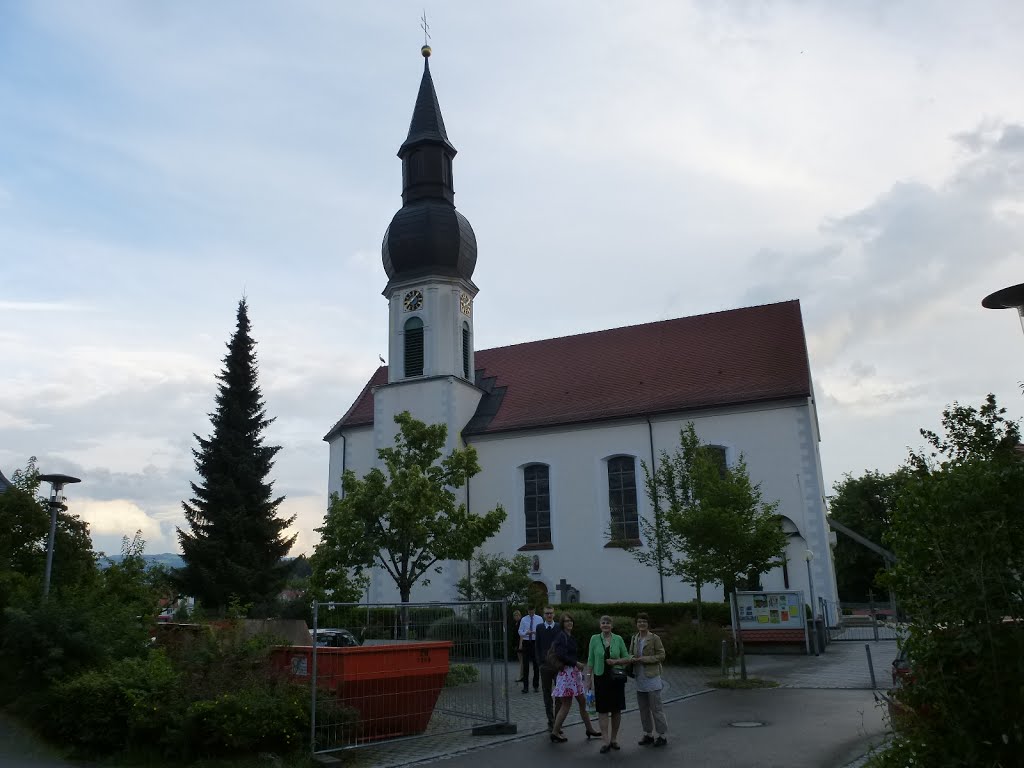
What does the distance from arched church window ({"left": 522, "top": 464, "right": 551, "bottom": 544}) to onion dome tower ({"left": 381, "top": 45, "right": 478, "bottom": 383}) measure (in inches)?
181

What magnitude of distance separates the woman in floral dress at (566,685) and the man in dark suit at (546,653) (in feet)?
0.53

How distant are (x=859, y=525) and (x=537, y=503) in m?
35.6

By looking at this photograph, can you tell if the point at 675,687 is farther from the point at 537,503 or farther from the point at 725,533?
the point at 537,503

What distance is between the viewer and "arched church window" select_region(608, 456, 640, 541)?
2736 cm

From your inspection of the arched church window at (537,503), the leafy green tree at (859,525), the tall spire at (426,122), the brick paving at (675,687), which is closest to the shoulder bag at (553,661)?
the brick paving at (675,687)

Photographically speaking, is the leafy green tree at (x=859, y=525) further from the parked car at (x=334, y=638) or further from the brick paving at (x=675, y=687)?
the parked car at (x=334, y=638)

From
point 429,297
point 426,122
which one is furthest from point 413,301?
point 426,122

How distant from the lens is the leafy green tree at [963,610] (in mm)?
4699

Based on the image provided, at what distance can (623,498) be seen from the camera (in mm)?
27688

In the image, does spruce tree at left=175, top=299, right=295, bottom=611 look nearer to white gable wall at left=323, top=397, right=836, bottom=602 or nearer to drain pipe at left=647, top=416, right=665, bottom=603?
white gable wall at left=323, top=397, right=836, bottom=602

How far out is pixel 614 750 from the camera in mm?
9438

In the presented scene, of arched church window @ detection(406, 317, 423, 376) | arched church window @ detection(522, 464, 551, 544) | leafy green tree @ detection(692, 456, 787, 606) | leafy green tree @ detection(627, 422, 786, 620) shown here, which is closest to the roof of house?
arched church window @ detection(522, 464, 551, 544)

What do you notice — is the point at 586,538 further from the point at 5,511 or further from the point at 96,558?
the point at 5,511

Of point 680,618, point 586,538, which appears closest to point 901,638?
point 680,618
